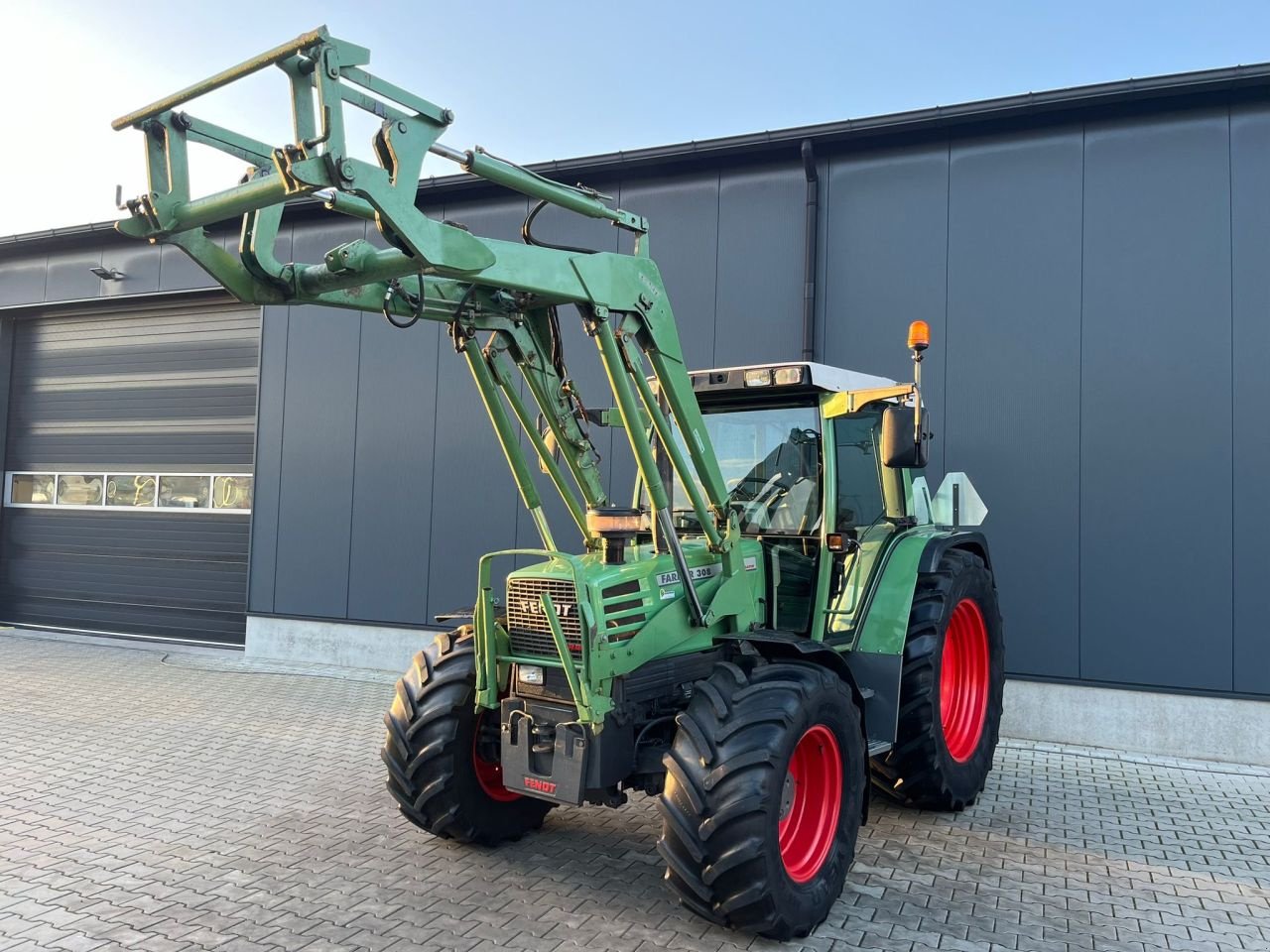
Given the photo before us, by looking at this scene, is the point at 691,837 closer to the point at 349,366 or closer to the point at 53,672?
the point at 349,366

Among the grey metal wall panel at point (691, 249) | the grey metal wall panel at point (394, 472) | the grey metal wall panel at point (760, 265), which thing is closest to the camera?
the grey metal wall panel at point (760, 265)

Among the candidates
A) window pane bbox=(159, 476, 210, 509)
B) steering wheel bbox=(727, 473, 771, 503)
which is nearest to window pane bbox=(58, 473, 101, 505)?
window pane bbox=(159, 476, 210, 509)

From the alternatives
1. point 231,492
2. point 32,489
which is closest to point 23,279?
point 32,489

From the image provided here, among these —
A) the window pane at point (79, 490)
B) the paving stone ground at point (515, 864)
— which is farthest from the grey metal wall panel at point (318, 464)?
the window pane at point (79, 490)

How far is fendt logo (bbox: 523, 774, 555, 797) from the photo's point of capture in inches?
152

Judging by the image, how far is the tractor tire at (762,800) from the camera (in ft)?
11.3

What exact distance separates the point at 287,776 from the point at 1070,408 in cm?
623

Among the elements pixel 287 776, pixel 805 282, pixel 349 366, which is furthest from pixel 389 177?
pixel 349 366

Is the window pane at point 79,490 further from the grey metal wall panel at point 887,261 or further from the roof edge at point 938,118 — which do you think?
the grey metal wall panel at point 887,261

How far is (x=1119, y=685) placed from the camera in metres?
6.81

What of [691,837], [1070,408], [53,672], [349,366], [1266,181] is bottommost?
[53,672]

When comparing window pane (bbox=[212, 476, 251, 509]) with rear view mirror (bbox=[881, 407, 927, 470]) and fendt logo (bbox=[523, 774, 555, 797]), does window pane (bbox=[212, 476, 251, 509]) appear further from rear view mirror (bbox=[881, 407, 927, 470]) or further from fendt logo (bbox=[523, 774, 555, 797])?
rear view mirror (bbox=[881, 407, 927, 470])

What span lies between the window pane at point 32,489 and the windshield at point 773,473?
37.0ft

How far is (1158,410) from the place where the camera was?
6.80m
